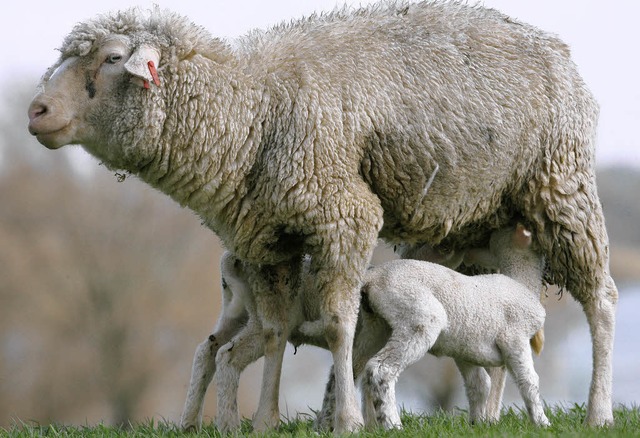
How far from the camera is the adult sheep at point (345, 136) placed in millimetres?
5605

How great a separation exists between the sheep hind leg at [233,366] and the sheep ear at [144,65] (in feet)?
5.20

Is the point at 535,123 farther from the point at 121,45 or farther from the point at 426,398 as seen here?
the point at 426,398

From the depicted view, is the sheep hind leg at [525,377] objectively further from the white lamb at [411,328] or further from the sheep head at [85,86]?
the sheep head at [85,86]

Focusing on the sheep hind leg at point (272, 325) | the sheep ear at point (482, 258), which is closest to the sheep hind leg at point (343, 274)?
the sheep hind leg at point (272, 325)

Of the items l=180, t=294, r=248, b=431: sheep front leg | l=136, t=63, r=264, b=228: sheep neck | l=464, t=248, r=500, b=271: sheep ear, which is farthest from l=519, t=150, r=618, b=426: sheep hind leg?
l=180, t=294, r=248, b=431: sheep front leg

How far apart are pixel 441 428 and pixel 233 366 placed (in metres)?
1.29

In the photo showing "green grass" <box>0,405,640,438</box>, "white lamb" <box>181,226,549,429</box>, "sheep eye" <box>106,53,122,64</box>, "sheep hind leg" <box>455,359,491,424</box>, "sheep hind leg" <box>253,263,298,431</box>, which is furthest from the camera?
"sheep hind leg" <box>455,359,491,424</box>

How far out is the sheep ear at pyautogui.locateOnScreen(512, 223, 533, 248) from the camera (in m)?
6.27

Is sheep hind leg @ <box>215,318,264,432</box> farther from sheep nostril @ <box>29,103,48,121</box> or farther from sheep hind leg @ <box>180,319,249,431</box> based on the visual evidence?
→ sheep nostril @ <box>29,103,48,121</box>

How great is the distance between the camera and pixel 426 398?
40.1 feet

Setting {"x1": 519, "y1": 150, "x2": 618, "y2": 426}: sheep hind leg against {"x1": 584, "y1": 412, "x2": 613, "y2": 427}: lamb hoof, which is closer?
{"x1": 584, "y1": 412, "x2": 613, "y2": 427}: lamb hoof

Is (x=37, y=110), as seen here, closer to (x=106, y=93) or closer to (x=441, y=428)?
(x=106, y=93)

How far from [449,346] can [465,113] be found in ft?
4.55

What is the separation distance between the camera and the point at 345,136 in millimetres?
5758
